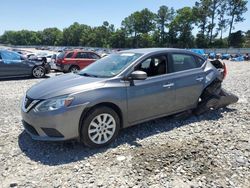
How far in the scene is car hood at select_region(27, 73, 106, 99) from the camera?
174 inches

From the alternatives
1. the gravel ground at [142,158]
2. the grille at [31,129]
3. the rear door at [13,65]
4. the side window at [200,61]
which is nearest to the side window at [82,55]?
the rear door at [13,65]

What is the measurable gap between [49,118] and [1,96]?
5476mm

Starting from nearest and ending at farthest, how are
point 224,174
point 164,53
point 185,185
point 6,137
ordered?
point 185,185
point 224,174
point 6,137
point 164,53

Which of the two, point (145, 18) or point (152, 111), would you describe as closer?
point (152, 111)

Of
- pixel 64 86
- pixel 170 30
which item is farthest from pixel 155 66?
pixel 170 30

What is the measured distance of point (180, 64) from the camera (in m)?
5.85

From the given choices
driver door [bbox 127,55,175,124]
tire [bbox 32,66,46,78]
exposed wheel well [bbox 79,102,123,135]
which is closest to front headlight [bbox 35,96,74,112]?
exposed wheel well [bbox 79,102,123,135]

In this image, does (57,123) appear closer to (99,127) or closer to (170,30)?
(99,127)

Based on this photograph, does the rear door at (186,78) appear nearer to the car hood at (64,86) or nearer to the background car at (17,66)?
the car hood at (64,86)

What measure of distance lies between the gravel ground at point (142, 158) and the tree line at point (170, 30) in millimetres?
71709

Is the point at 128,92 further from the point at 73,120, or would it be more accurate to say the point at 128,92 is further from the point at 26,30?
the point at 26,30

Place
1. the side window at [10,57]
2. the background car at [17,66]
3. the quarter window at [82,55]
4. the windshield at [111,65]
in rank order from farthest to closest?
1. the quarter window at [82,55]
2. the side window at [10,57]
3. the background car at [17,66]
4. the windshield at [111,65]

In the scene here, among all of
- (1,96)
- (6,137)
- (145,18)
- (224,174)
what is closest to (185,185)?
(224,174)

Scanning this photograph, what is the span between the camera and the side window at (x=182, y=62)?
5.75 m
